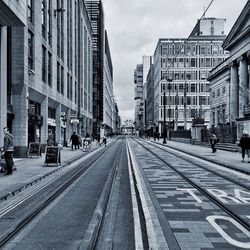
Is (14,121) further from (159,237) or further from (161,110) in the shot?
(161,110)

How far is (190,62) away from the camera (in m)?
102

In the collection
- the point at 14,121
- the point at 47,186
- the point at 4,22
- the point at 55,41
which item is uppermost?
the point at 55,41

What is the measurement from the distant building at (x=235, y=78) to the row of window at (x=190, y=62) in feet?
121

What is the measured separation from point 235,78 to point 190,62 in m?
51.1

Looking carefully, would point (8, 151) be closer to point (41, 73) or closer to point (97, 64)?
point (41, 73)

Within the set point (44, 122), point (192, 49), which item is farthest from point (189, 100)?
point (44, 122)

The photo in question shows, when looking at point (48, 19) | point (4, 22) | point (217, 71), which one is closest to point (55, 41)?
point (48, 19)

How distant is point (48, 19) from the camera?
32219mm

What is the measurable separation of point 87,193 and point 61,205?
1741 mm

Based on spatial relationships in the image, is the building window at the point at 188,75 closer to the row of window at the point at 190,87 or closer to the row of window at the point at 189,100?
the row of window at the point at 190,87

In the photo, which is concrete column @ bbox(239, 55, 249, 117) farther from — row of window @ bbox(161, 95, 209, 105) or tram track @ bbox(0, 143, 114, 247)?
row of window @ bbox(161, 95, 209, 105)

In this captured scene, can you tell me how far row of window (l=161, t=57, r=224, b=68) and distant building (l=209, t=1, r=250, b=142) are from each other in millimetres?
36845

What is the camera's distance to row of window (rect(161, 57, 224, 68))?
101 meters

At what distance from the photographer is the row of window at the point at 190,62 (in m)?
101
